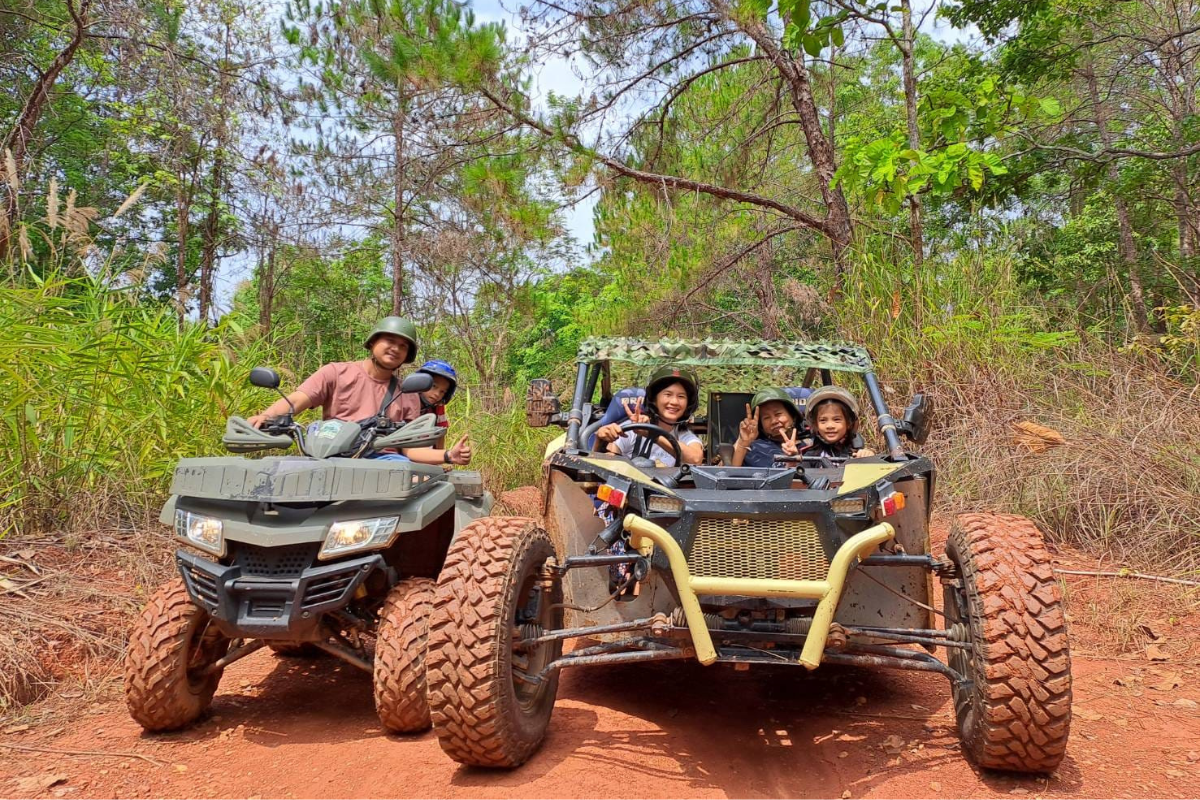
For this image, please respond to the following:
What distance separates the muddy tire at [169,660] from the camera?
324 cm

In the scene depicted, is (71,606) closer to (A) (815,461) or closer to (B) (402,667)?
(B) (402,667)

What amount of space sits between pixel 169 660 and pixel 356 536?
0.92 metres

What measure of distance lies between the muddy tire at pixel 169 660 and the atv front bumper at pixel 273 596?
251 millimetres

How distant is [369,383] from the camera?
4.49 m

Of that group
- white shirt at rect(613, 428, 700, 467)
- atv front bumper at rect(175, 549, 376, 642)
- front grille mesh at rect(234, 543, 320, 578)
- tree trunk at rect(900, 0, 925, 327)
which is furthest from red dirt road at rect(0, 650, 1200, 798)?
tree trunk at rect(900, 0, 925, 327)

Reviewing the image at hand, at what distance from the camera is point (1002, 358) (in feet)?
23.2

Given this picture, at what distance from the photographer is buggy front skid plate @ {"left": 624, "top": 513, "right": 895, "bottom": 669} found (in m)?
2.66

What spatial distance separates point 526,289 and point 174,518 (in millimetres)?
11630

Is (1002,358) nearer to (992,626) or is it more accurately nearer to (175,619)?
(992,626)

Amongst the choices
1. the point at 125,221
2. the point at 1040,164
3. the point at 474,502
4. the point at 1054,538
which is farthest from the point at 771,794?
the point at 125,221

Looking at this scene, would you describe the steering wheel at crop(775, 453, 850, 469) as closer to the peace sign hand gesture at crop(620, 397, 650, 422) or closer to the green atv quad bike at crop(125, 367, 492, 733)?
the peace sign hand gesture at crop(620, 397, 650, 422)

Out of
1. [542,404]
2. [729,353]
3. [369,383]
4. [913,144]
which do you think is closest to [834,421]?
[729,353]

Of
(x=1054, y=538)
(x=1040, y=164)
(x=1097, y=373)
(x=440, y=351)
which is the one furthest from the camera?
(x=440, y=351)

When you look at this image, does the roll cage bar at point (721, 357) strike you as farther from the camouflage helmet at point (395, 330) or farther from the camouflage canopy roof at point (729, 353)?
the camouflage helmet at point (395, 330)
